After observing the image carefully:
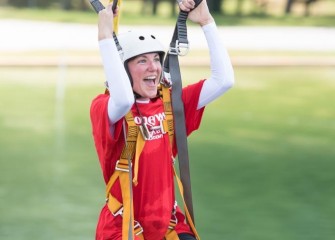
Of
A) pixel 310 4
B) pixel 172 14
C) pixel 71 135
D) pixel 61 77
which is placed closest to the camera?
pixel 71 135

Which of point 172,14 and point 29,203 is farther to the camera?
point 172,14

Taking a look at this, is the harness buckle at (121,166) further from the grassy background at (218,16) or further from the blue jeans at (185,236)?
the grassy background at (218,16)

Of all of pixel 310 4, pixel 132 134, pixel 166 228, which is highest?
pixel 132 134

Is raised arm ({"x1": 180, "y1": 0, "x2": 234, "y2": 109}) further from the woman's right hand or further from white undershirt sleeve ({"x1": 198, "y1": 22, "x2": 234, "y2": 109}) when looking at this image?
the woman's right hand

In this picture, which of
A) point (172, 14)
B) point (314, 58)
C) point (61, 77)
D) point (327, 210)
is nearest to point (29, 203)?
point (327, 210)

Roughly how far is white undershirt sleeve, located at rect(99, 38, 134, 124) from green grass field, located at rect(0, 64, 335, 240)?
3.16 metres

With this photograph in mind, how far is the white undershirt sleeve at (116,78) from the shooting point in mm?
3959

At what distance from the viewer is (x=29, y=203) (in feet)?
26.0

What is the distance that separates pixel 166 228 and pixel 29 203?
151 inches

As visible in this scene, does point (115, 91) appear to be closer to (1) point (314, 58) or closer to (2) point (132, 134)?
(2) point (132, 134)

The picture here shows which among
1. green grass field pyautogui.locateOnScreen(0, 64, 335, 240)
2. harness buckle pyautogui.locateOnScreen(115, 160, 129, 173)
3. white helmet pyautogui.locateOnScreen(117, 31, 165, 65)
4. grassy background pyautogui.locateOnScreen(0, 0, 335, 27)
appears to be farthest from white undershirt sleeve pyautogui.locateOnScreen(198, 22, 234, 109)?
grassy background pyautogui.locateOnScreen(0, 0, 335, 27)

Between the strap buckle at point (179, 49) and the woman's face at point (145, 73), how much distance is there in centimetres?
11

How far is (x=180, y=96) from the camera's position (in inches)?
171

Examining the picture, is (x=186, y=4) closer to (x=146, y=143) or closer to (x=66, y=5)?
(x=146, y=143)
